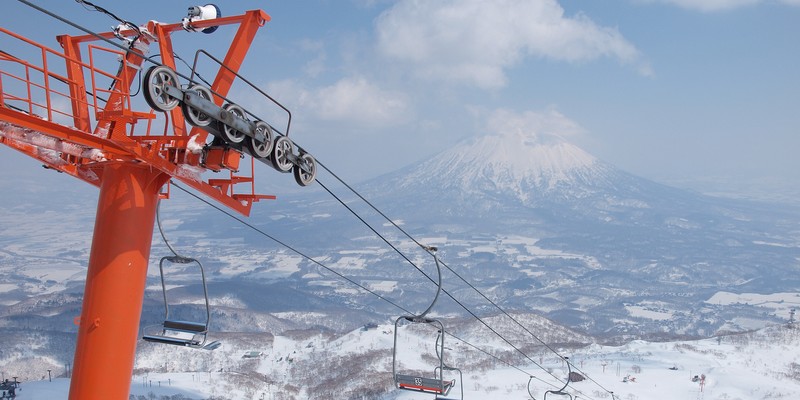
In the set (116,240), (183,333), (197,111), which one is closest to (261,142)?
(197,111)

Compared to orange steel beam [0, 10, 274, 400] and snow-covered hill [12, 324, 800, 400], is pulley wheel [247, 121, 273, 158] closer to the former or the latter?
orange steel beam [0, 10, 274, 400]

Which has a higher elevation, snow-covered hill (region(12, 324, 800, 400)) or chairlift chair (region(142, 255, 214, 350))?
chairlift chair (region(142, 255, 214, 350))

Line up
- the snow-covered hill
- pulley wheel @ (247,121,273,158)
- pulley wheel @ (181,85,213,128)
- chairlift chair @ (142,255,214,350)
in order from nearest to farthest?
pulley wheel @ (181,85,213,128)
pulley wheel @ (247,121,273,158)
chairlift chair @ (142,255,214,350)
the snow-covered hill

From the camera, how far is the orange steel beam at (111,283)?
591cm

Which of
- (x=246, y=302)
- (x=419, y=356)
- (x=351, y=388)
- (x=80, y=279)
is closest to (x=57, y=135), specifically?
(x=351, y=388)

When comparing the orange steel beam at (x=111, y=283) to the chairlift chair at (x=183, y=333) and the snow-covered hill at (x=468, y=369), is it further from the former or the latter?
the snow-covered hill at (x=468, y=369)

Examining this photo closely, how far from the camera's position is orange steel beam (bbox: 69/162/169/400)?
591cm

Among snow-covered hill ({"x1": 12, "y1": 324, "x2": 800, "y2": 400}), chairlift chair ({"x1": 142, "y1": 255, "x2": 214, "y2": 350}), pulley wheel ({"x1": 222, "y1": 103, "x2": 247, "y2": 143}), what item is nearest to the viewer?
pulley wheel ({"x1": 222, "y1": 103, "x2": 247, "y2": 143})

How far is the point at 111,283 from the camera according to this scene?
5918 millimetres

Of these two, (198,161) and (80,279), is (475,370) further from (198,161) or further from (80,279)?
(80,279)

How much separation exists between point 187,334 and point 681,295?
692ft

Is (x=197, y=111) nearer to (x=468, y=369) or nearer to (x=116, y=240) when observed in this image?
(x=116, y=240)

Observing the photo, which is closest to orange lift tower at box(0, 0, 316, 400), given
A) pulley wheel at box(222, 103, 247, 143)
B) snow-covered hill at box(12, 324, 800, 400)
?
pulley wheel at box(222, 103, 247, 143)

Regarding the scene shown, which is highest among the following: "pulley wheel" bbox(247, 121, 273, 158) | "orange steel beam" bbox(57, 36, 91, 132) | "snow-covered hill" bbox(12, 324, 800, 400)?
"orange steel beam" bbox(57, 36, 91, 132)
